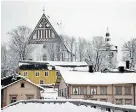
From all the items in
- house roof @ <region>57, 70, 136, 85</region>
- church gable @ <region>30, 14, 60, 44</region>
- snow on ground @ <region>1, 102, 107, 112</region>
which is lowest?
snow on ground @ <region>1, 102, 107, 112</region>

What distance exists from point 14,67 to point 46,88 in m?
0.54

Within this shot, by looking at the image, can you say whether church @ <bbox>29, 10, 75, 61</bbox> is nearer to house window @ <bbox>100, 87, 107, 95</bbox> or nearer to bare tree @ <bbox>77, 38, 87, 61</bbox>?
bare tree @ <bbox>77, 38, 87, 61</bbox>

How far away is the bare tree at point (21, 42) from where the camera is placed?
3.71 m

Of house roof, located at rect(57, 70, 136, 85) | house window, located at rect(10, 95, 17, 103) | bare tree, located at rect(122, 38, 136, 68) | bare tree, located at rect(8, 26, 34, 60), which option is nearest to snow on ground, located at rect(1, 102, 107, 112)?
house window, located at rect(10, 95, 17, 103)

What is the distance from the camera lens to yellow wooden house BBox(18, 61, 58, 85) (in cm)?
412

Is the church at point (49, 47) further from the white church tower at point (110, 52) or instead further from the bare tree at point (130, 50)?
the bare tree at point (130, 50)

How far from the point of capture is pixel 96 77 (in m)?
4.24

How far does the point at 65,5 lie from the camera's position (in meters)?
3.58

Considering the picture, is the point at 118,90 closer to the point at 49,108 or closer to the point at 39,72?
the point at 39,72

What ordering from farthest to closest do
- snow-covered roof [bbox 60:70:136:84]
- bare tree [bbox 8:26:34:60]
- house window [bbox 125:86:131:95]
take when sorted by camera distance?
snow-covered roof [bbox 60:70:136:84] < house window [bbox 125:86:131:95] < bare tree [bbox 8:26:34:60]

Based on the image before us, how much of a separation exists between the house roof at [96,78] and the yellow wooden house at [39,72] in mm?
128

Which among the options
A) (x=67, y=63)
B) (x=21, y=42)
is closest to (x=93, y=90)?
(x=67, y=63)

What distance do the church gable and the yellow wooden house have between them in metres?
0.31

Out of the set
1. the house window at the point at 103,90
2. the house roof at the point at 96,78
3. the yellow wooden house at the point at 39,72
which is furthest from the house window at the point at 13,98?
the house window at the point at 103,90
